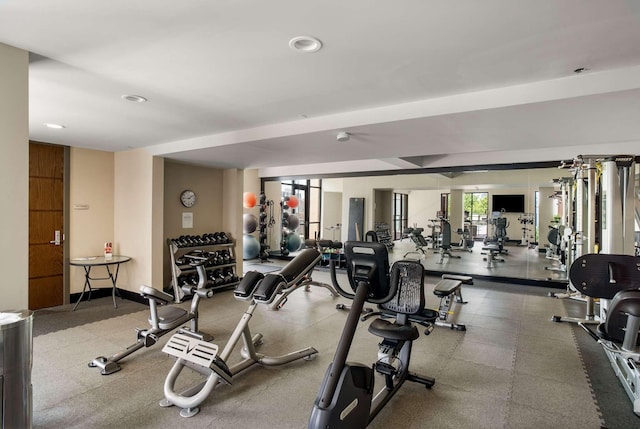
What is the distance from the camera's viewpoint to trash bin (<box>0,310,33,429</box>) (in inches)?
71.2

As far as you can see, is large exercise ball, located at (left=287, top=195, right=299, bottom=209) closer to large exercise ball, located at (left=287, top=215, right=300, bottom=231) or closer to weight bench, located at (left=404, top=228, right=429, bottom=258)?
large exercise ball, located at (left=287, top=215, right=300, bottom=231)

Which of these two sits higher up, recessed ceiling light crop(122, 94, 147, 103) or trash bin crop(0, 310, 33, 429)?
recessed ceiling light crop(122, 94, 147, 103)

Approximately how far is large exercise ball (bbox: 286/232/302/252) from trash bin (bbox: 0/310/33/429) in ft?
25.8

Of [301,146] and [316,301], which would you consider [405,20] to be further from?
[316,301]

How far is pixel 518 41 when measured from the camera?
6.62ft

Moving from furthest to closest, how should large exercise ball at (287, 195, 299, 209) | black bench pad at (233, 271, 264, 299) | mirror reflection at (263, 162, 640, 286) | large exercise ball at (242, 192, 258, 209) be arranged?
large exercise ball at (287, 195, 299, 209), large exercise ball at (242, 192, 258, 209), mirror reflection at (263, 162, 640, 286), black bench pad at (233, 271, 264, 299)

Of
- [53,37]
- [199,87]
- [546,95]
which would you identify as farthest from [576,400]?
[53,37]

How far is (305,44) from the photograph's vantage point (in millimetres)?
2104

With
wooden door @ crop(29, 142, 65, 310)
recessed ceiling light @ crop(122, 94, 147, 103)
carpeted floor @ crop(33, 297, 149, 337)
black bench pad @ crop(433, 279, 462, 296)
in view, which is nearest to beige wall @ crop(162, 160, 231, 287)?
carpeted floor @ crop(33, 297, 149, 337)

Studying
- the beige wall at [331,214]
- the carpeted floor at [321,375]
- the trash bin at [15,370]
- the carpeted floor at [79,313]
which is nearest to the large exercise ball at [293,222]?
the beige wall at [331,214]

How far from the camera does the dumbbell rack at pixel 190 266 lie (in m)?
5.46

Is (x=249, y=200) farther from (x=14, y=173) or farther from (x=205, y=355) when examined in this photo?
(x=14, y=173)

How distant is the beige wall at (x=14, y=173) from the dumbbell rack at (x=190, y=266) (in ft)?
10.7

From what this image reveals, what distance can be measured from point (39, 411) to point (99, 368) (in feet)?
1.98
